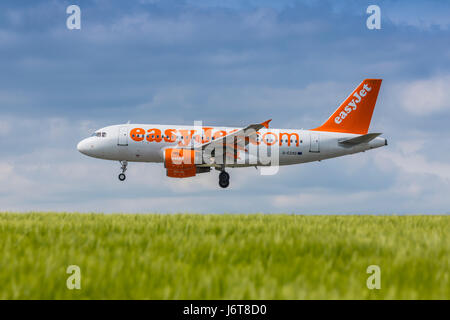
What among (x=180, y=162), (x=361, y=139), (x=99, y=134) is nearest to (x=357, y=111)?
(x=361, y=139)

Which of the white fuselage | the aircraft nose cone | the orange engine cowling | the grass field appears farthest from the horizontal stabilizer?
the grass field

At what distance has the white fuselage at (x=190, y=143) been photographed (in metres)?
32.1

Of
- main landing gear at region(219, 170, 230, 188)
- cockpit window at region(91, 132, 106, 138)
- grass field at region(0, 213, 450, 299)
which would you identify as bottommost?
grass field at region(0, 213, 450, 299)

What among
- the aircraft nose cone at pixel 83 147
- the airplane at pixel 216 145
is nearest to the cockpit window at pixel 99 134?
the airplane at pixel 216 145

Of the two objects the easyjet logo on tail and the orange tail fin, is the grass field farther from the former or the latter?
the easyjet logo on tail

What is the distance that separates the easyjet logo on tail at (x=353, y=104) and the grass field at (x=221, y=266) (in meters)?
29.3

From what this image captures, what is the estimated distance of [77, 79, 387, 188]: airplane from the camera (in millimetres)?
30441

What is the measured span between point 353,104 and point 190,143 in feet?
48.6

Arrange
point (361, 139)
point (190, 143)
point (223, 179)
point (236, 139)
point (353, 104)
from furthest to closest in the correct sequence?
point (353, 104)
point (361, 139)
point (223, 179)
point (190, 143)
point (236, 139)

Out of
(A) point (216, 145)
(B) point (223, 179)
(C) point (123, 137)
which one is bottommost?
(B) point (223, 179)

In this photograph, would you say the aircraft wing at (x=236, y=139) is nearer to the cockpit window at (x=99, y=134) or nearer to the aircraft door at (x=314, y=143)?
the aircraft door at (x=314, y=143)

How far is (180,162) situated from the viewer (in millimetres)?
29719

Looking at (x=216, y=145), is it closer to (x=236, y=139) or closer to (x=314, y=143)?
(x=236, y=139)
